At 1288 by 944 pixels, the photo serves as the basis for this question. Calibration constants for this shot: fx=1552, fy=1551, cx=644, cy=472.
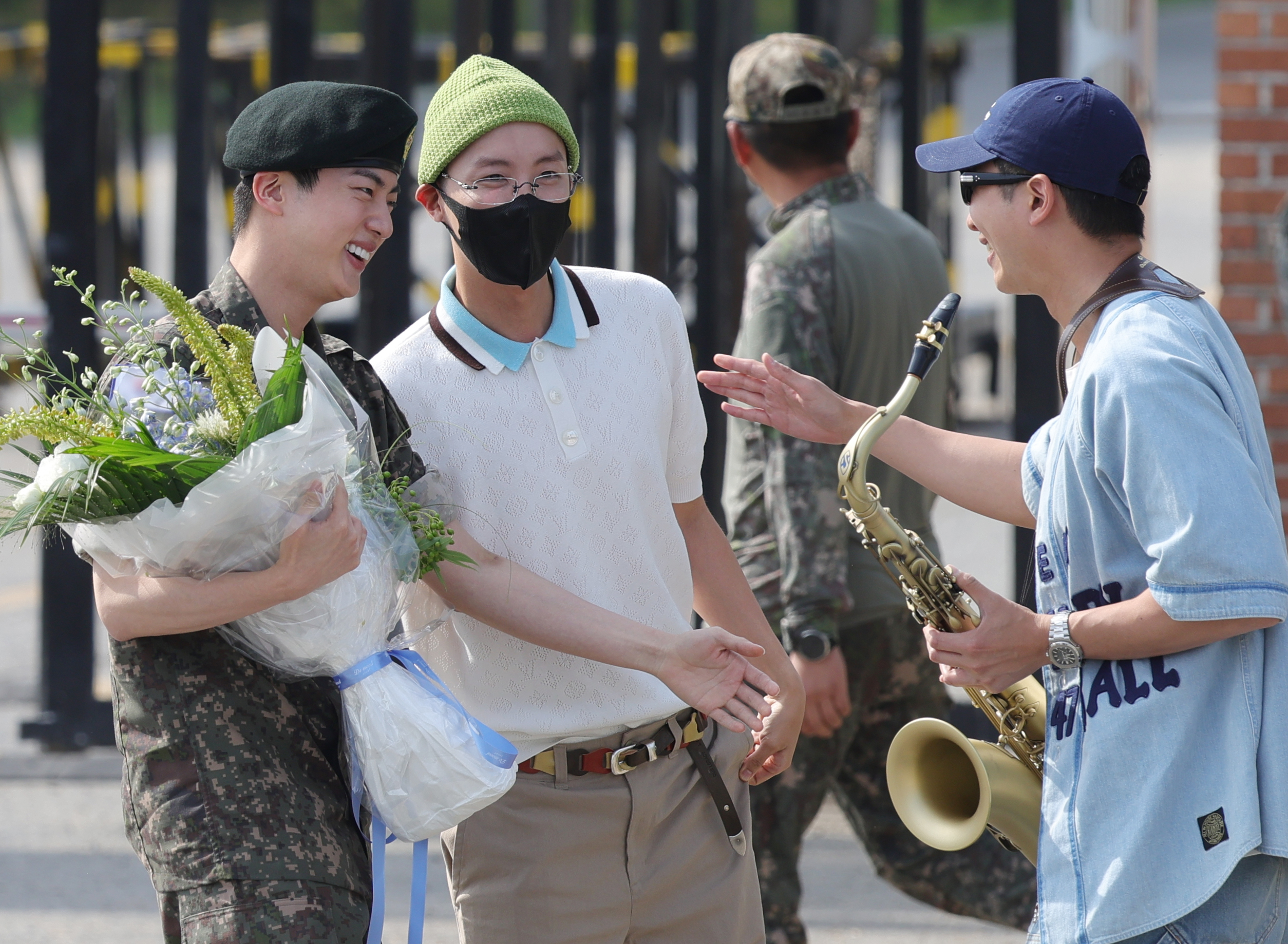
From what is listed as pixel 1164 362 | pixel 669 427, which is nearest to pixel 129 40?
pixel 669 427

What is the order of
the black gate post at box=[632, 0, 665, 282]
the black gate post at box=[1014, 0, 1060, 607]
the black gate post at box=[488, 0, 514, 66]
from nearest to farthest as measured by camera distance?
1. the black gate post at box=[1014, 0, 1060, 607]
2. the black gate post at box=[488, 0, 514, 66]
3. the black gate post at box=[632, 0, 665, 282]

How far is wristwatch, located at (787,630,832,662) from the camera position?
3.62 metres

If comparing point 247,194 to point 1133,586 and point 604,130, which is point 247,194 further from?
point 604,130

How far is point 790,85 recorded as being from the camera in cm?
391

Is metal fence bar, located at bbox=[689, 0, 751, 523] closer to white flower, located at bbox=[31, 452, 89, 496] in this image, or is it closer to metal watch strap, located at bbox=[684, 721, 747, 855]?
metal watch strap, located at bbox=[684, 721, 747, 855]

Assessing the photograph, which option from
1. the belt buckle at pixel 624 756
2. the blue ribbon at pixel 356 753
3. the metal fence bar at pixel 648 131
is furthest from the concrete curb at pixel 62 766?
the blue ribbon at pixel 356 753

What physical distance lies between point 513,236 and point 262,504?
781 mm

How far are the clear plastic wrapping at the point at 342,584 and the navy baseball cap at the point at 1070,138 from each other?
100 centimetres

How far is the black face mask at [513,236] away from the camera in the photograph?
2682 millimetres

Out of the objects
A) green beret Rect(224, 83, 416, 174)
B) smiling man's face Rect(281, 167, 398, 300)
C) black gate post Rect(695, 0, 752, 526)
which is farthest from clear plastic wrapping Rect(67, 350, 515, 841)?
black gate post Rect(695, 0, 752, 526)

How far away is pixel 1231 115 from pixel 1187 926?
3337mm

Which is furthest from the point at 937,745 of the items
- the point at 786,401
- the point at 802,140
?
the point at 802,140

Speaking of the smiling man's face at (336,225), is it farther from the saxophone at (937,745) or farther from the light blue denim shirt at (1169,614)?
the light blue denim shirt at (1169,614)

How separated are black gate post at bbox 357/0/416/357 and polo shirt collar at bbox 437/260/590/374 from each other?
2882 mm
